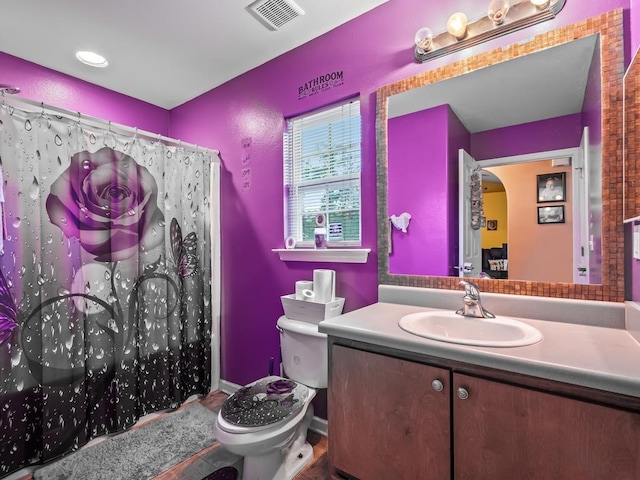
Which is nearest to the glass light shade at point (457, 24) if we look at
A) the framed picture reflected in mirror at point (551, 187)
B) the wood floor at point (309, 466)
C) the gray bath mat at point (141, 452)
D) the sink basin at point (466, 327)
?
the framed picture reflected in mirror at point (551, 187)

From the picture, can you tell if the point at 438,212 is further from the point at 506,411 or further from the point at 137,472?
the point at 137,472

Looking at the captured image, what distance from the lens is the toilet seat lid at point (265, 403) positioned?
1.38 m

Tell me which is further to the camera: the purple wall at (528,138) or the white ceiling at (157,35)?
the white ceiling at (157,35)

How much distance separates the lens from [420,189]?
1.58 metres

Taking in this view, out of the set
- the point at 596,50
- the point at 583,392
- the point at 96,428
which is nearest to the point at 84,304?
the point at 96,428

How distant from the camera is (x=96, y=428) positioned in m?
1.83

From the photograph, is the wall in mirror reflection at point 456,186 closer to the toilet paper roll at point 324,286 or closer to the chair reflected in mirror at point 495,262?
the chair reflected in mirror at point 495,262

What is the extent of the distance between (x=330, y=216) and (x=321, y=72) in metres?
0.88

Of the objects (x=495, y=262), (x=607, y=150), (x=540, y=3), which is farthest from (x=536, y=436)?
(x=540, y=3)

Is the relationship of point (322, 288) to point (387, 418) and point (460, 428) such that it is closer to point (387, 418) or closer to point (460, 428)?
point (387, 418)

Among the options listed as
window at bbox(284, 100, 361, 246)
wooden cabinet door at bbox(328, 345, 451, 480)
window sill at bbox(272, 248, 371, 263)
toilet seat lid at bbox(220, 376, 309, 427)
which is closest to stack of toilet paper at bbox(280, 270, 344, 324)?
window sill at bbox(272, 248, 371, 263)

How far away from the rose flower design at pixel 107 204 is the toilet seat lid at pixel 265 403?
1.14 meters

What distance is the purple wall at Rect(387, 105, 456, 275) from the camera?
152cm

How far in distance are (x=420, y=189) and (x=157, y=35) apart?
1.82 m
